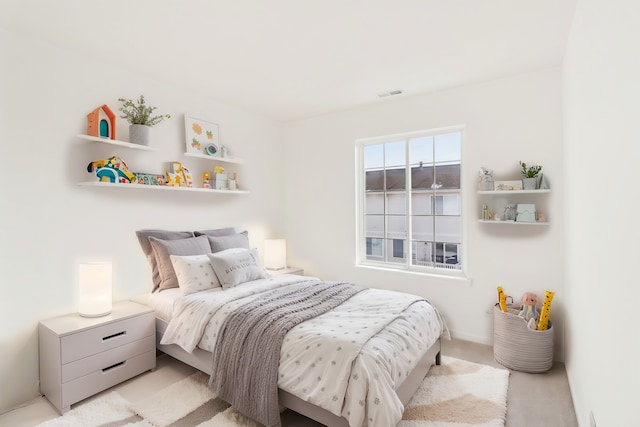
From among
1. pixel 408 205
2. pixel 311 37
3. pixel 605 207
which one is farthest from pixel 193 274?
pixel 605 207

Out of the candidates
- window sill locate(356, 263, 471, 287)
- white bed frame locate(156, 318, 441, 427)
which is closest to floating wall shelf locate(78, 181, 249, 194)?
white bed frame locate(156, 318, 441, 427)

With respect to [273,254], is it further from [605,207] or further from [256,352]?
[605,207]

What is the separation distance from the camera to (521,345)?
8.86ft

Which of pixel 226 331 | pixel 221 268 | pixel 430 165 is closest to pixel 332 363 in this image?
pixel 226 331

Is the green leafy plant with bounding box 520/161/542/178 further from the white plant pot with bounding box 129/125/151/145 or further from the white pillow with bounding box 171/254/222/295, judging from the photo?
the white plant pot with bounding box 129/125/151/145

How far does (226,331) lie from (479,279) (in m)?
2.44

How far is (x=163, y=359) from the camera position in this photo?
295 centimetres

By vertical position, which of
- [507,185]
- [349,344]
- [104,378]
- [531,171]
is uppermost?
[531,171]

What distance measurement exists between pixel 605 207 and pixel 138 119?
3.26 m

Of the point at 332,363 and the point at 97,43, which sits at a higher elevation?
the point at 97,43

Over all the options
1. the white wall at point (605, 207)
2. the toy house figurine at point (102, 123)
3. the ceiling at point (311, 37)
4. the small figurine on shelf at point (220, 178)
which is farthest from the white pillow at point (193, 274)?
the white wall at point (605, 207)

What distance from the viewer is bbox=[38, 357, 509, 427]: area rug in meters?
2.08

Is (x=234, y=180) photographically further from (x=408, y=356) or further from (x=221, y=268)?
(x=408, y=356)

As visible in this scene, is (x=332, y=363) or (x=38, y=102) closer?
(x=332, y=363)
